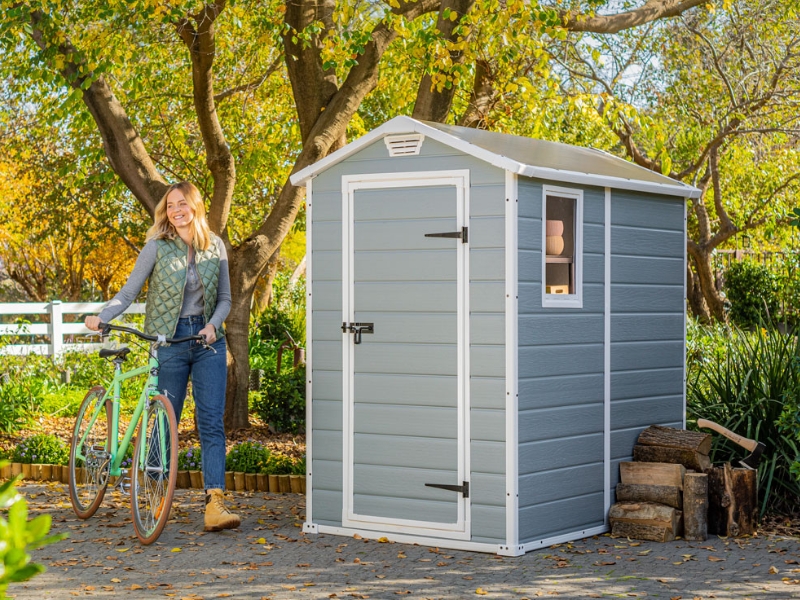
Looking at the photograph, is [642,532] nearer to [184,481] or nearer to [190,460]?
[184,481]

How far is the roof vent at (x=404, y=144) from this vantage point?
246 inches

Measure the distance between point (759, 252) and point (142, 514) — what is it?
15.7m

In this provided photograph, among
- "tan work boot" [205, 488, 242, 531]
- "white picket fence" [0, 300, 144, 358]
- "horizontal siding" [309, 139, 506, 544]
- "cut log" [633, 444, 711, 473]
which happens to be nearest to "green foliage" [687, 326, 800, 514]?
"cut log" [633, 444, 711, 473]

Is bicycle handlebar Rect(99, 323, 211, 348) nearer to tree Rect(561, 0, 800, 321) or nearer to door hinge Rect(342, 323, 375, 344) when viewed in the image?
door hinge Rect(342, 323, 375, 344)

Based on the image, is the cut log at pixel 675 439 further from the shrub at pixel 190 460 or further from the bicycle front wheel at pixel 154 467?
the shrub at pixel 190 460

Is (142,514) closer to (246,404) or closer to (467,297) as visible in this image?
(467,297)

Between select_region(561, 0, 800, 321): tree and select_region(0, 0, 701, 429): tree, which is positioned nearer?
select_region(0, 0, 701, 429): tree

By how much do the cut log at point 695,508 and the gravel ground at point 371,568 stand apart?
8 cm

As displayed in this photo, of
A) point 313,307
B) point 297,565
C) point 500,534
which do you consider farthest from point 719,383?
point 297,565

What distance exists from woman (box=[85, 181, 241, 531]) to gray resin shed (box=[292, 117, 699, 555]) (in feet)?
1.81

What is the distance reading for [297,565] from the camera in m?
5.65

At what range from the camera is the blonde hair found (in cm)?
645

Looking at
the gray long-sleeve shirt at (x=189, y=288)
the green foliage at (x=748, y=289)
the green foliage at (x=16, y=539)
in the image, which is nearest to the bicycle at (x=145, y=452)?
the gray long-sleeve shirt at (x=189, y=288)

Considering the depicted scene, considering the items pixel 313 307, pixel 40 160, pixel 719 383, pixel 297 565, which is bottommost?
pixel 297 565
